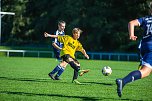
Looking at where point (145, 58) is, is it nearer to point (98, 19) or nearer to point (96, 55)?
point (96, 55)

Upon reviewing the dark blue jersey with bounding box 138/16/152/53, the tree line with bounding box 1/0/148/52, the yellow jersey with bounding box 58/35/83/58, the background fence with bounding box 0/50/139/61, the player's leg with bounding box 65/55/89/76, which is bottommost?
the background fence with bounding box 0/50/139/61

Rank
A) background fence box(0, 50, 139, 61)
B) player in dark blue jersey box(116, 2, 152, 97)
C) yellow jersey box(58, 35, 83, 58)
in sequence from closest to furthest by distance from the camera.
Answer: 1. player in dark blue jersey box(116, 2, 152, 97)
2. yellow jersey box(58, 35, 83, 58)
3. background fence box(0, 50, 139, 61)

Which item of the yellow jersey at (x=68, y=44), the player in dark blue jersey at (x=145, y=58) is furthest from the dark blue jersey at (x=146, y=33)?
the yellow jersey at (x=68, y=44)

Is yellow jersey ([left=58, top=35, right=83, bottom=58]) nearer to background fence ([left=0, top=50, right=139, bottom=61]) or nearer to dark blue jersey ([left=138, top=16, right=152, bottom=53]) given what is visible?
dark blue jersey ([left=138, top=16, right=152, bottom=53])

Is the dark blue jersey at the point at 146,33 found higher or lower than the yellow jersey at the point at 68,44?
higher

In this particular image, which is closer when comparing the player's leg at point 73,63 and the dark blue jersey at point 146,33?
the dark blue jersey at point 146,33

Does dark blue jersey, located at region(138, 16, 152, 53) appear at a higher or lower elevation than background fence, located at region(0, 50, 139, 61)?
higher

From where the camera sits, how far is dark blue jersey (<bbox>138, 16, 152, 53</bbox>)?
A: 8.71m

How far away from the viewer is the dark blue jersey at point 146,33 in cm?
871

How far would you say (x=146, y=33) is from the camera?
888 cm

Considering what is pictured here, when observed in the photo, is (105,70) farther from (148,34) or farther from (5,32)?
(5,32)

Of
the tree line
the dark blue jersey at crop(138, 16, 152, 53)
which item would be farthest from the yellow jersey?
the tree line

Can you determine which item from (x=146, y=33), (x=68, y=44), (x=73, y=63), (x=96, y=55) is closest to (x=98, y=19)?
(x=96, y=55)

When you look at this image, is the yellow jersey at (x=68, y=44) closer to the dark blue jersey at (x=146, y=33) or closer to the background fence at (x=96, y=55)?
the dark blue jersey at (x=146, y=33)
